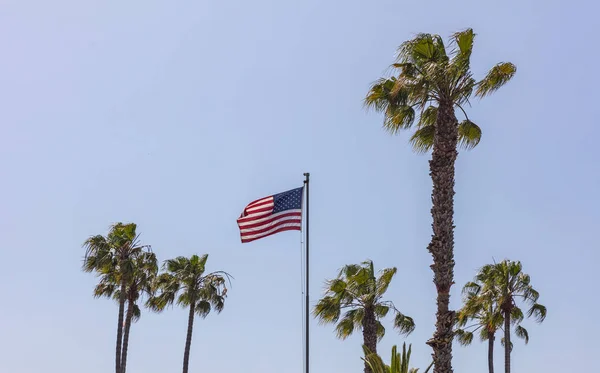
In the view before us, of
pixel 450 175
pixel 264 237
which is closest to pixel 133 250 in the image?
pixel 264 237

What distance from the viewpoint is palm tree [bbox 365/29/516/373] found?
1950 centimetres

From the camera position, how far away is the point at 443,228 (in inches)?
782

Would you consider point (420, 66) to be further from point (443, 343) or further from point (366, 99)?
point (443, 343)

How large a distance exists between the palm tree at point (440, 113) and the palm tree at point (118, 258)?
59.5ft

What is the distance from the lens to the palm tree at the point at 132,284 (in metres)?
36.4

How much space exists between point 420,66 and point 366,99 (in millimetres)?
1981

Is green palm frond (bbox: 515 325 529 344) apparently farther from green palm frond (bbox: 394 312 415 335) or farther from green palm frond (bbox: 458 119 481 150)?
green palm frond (bbox: 458 119 481 150)

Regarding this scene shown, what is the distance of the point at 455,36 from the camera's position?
21.9 meters

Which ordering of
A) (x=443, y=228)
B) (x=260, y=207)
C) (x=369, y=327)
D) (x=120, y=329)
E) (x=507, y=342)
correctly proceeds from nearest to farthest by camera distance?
(x=443, y=228) → (x=260, y=207) → (x=369, y=327) → (x=507, y=342) → (x=120, y=329)

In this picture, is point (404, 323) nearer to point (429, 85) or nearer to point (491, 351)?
point (491, 351)

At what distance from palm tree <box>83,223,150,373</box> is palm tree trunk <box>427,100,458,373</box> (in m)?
20.1

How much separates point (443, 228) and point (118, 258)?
2117 cm

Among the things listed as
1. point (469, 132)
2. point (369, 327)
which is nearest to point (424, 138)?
point (469, 132)

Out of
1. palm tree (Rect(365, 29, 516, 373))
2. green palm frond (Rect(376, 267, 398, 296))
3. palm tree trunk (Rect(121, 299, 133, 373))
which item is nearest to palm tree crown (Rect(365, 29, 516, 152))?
palm tree (Rect(365, 29, 516, 373))
